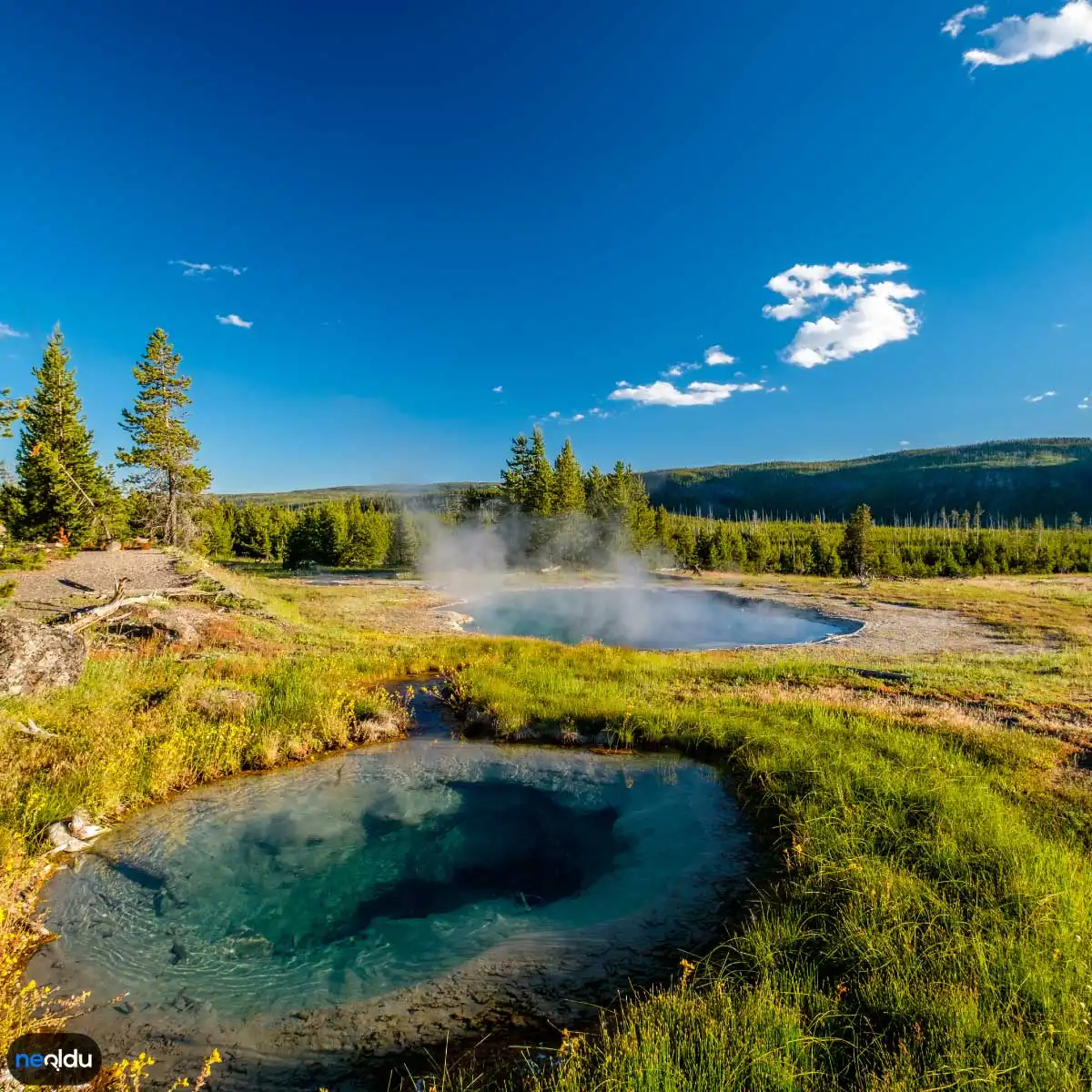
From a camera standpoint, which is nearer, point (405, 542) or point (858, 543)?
point (858, 543)

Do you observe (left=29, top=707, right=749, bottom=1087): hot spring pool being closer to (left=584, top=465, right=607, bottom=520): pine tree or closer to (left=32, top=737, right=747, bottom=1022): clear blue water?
(left=32, top=737, right=747, bottom=1022): clear blue water

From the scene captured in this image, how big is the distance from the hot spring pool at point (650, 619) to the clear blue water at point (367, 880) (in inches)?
648

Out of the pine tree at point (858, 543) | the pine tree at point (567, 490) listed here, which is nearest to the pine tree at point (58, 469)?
the pine tree at point (567, 490)

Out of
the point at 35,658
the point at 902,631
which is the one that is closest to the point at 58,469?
the point at 35,658

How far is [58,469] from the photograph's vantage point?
2808 cm

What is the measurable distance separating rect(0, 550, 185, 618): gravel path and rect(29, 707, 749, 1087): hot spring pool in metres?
12.7

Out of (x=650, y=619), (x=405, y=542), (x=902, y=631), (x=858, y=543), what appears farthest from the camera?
(x=405, y=542)

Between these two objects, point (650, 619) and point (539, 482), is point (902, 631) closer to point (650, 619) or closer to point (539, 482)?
point (650, 619)

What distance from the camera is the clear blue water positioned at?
4.96 m

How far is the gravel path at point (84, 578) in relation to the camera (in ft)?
56.8

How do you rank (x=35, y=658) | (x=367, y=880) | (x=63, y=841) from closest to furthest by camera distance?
1. (x=367, y=880)
2. (x=63, y=841)
3. (x=35, y=658)

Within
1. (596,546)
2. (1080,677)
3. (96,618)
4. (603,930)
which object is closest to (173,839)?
(603,930)

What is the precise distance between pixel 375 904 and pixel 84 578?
21.9 meters

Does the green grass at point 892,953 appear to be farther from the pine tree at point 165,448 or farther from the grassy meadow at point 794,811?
the pine tree at point 165,448
